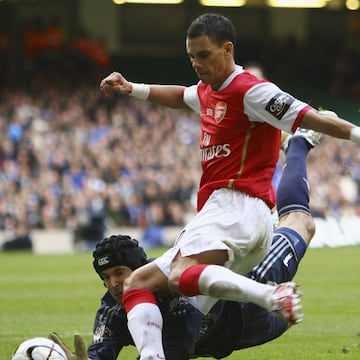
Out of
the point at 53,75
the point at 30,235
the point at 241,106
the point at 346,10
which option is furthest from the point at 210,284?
the point at 346,10

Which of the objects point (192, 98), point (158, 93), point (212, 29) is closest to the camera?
point (212, 29)

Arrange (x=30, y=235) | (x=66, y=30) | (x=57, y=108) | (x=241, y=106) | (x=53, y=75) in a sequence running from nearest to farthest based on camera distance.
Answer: (x=241, y=106) → (x=30, y=235) → (x=57, y=108) → (x=53, y=75) → (x=66, y=30)

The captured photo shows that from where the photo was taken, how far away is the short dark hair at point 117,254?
6.47 meters

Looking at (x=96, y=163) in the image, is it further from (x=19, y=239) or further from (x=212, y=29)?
(x=212, y=29)

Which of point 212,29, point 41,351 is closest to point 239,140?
point 212,29

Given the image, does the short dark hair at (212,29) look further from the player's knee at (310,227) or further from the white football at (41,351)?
the white football at (41,351)

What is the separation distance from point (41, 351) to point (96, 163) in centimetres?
1814

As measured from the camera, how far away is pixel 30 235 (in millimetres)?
22062

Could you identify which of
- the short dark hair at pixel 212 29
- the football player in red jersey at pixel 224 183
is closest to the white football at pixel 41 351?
the football player in red jersey at pixel 224 183

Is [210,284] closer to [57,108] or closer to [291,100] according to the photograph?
[291,100]

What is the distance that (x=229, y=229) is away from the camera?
6.30 m

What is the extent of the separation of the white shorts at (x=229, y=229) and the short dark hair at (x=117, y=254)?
0.67 feet

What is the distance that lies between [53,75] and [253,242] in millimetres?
23418

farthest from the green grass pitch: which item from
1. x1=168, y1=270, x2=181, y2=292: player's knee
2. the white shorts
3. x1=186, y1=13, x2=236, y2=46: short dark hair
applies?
x1=186, y1=13, x2=236, y2=46: short dark hair
